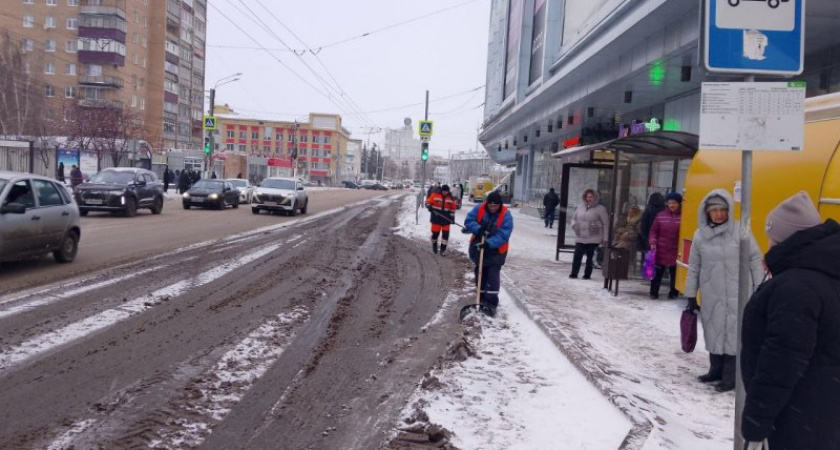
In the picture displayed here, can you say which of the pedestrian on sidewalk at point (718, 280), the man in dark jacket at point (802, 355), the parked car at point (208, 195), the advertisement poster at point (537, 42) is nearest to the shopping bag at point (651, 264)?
the pedestrian on sidewalk at point (718, 280)

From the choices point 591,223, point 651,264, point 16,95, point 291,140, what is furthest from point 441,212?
point 291,140

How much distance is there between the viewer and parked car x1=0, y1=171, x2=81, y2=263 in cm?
994

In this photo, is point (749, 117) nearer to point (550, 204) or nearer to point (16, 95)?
point (550, 204)

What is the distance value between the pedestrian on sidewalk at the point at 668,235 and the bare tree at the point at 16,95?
2118 inches

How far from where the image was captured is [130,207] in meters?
22.7

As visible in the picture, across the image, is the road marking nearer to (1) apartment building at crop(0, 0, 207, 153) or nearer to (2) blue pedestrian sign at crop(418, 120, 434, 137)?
(2) blue pedestrian sign at crop(418, 120, 434, 137)

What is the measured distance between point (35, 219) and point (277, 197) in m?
16.7

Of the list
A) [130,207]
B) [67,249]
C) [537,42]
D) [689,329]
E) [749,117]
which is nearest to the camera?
[749,117]

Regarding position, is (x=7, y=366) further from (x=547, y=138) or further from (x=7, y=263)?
(x=547, y=138)

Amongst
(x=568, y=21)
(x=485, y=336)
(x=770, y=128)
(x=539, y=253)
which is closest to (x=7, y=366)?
(x=485, y=336)

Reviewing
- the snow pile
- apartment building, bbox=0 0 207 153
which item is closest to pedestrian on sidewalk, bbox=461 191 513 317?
the snow pile

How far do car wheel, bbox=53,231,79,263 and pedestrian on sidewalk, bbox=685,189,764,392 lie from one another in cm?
1004

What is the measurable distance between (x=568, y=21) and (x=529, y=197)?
18400mm

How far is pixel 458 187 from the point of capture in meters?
40.5
